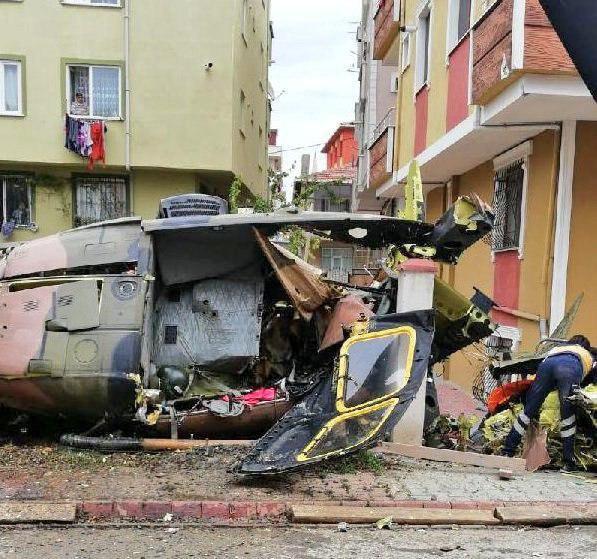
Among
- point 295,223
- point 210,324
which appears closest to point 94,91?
point 210,324

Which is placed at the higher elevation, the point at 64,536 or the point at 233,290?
the point at 233,290

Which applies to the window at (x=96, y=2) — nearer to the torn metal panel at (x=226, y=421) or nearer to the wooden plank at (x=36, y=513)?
the torn metal panel at (x=226, y=421)

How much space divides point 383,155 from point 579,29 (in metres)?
13.8

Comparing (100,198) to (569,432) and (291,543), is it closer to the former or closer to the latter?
(569,432)

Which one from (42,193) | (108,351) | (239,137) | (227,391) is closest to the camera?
(108,351)

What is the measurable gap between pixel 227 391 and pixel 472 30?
6.03 meters

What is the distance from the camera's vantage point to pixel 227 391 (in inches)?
260

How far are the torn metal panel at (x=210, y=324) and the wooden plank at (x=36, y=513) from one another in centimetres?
220

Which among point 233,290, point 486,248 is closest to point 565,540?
point 233,290

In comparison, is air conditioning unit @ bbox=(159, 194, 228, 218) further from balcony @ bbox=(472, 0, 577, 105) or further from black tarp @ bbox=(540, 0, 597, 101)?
black tarp @ bbox=(540, 0, 597, 101)

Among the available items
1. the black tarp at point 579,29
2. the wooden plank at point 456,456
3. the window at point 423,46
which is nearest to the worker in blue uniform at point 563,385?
the wooden plank at point 456,456

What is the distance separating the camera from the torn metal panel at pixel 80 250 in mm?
6395

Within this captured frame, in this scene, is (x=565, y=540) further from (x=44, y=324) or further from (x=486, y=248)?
(x=486, y=248)

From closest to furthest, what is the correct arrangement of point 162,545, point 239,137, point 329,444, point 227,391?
point 162,545
point 329,444
point 227,391
point 239,137
